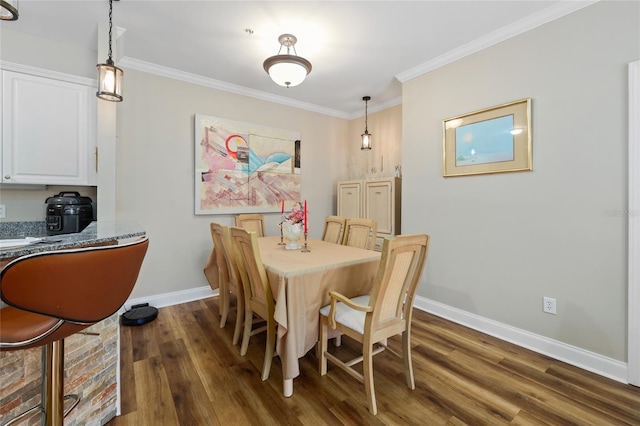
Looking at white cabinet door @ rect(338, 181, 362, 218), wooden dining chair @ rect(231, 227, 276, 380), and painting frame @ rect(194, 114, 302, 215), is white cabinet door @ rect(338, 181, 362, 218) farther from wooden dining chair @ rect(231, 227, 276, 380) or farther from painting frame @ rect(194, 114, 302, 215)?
wooden dining chair @ rect(231, 227, 276, 380)

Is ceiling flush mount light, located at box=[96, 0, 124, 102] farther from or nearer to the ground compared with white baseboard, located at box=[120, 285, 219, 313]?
farther from the ground

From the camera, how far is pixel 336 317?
1793mm

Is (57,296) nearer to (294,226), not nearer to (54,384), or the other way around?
(54,384)

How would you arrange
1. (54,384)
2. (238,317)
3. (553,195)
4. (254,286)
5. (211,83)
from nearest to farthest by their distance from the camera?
1. (54,384)
2. (254,286)
3. (553,195)
4. (238,317)
5. (211,83)

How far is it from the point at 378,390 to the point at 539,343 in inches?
59.2

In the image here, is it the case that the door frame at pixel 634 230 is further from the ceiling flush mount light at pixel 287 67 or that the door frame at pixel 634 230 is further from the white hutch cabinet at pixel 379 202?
the ceiling flush mount light at pixel 287 67

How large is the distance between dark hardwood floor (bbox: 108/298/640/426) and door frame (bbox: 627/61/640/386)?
21 cm

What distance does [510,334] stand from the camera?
8.10ft

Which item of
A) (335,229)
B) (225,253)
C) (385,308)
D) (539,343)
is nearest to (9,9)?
(225,253)

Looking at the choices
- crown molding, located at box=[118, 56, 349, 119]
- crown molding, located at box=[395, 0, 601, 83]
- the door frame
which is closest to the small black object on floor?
crown molding, located at box=[118, 56, 349, 119]

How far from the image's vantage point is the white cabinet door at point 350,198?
4.08 m

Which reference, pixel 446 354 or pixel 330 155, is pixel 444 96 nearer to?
pixel 330 155

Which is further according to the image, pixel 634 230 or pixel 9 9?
pixel 634 230

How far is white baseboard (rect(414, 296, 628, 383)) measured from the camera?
1.96 m
